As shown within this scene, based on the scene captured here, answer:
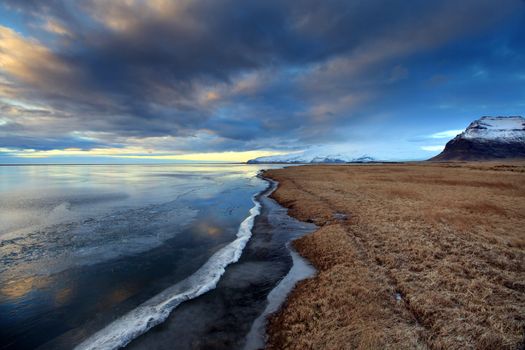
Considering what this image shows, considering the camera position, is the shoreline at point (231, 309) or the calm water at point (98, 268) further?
the calm water at point (98, 268)

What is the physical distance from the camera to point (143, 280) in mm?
11469

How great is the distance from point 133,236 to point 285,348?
14.6m

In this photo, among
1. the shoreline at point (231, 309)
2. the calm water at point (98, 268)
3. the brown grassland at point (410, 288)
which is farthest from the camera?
the calm water at point (98, 268)

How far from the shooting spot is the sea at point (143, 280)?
781 cm

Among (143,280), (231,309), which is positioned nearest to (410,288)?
(231,309)

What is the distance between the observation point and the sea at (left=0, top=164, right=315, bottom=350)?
781cm

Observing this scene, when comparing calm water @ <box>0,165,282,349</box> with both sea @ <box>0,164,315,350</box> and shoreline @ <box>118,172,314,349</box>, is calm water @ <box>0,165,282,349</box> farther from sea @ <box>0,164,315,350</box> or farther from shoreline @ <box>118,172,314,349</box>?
shoreline @ <box>118,172,314,349</box>

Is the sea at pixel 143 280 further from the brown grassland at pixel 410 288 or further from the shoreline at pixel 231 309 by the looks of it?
the brown grassland at pixel 410 288

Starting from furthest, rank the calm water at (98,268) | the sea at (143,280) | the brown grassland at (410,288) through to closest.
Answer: the calm water at (98,268) < the sea at (143,280) < the brown grassland at (410,288)

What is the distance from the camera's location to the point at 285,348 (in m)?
6.68

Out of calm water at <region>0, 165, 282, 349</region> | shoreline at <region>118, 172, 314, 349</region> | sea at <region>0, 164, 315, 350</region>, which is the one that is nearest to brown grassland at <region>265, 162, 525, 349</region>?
shoreline at <region>118, 172, 314, 349</region>

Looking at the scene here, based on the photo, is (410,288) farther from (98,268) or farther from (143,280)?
(98,268)

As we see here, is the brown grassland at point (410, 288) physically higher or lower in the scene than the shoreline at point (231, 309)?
higher

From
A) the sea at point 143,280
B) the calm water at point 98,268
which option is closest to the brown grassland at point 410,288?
the sea at point 143,280
